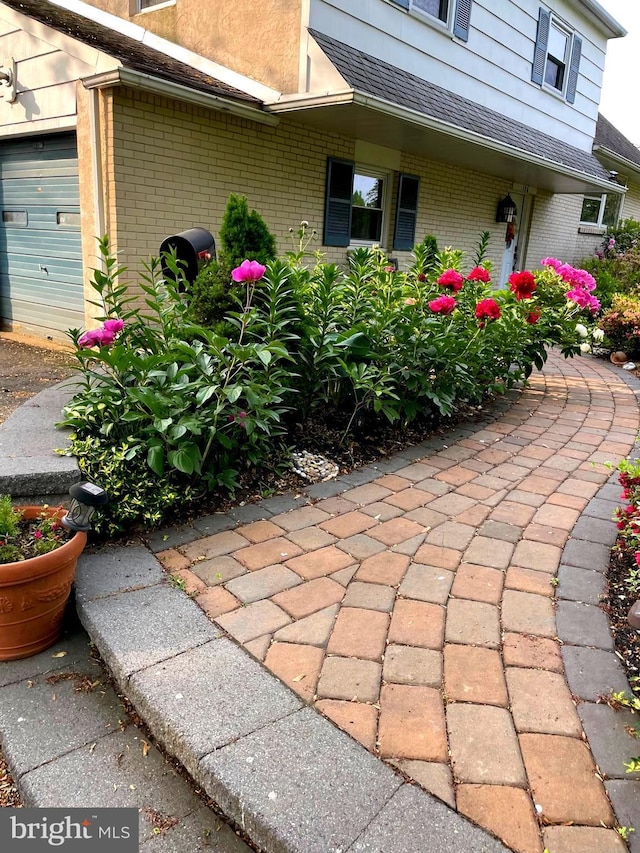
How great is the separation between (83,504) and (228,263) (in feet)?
6.08

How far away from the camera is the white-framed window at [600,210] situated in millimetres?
14585

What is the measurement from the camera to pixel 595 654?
6.61ft

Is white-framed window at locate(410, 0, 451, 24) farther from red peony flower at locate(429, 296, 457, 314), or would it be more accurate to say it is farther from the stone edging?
the stone edging

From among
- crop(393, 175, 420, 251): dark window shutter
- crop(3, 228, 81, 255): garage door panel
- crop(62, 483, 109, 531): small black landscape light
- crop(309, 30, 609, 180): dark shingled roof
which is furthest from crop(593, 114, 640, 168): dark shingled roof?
crop(62, 483, 109, 531): small black landscape light

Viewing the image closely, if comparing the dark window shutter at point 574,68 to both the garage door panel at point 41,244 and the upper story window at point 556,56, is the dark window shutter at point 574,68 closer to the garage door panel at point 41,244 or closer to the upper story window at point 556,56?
the upper story window at point 556,56

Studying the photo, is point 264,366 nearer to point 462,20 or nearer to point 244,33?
point 244,33

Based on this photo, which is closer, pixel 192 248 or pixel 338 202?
pixel 192 248

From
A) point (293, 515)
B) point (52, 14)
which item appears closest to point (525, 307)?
point (293, 515)

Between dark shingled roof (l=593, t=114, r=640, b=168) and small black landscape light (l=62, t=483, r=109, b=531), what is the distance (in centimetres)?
1431

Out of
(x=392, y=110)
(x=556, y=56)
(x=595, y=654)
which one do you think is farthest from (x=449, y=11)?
(x=595, y=654)

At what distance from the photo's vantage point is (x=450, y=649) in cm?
205

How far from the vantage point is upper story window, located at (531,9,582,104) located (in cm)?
1055

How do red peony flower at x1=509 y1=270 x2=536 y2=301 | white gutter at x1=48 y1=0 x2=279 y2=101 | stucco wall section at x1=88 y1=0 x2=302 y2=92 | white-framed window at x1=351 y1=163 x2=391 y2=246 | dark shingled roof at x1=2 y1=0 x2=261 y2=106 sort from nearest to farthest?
1. red peony flower at x1=509 y1=270 x2=536 y2=301
2. dark shingled roof at x1=2 y1=0 x2=261 y2=106
3. stucco wall section at x1=88 y1=0 x2=302 y2=92
4. white gutter at x1=48 y1=0 x2=279 y2=101
5. white-framed window at x1=351 y1=163 x2=391 y2=246

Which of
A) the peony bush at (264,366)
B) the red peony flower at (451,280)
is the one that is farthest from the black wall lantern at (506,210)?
the red peony flower at (451,280)
